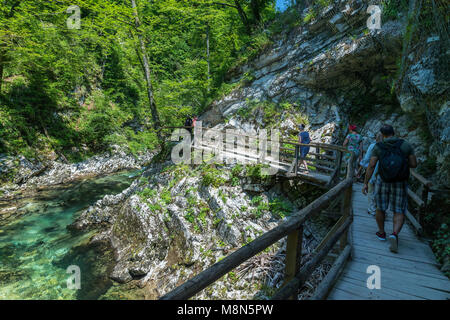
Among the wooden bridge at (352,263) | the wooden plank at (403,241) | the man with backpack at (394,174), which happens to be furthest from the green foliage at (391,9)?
the wooden plank at (403,241)

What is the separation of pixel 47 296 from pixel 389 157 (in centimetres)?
1003

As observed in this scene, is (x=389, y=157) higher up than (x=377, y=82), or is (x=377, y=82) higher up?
(x=377, y=82)

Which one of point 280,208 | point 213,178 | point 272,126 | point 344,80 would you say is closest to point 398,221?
point 280,208

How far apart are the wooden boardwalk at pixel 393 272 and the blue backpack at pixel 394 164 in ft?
4.63

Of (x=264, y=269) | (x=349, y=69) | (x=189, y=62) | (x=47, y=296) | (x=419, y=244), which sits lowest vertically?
(x=47, y=296)

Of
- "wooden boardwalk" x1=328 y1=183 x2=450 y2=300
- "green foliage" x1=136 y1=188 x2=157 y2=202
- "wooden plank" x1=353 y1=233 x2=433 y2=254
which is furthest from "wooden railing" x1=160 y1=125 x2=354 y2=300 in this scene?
"green foliage" x1=136 y1=188 x2=157 y2=202

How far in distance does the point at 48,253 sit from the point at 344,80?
17.2 meters

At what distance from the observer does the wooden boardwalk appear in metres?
3.08

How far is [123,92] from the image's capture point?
26.0 m

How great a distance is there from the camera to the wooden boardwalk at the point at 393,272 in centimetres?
308
